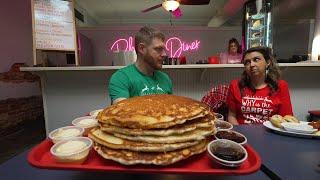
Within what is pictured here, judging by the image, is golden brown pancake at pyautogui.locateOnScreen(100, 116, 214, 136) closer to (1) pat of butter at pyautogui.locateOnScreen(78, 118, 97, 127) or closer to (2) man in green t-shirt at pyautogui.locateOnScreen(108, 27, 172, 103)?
(1) pat of butter at pyautogui.locateOnScreen(78, 118, 97, 127)

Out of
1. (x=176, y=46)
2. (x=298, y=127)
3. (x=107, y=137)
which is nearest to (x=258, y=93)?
(x=298, y=127)

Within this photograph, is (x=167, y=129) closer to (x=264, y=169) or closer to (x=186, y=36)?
(x=264, y=169)

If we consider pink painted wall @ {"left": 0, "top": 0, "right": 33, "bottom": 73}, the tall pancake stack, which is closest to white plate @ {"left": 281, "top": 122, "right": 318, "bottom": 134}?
the tall pancake stack

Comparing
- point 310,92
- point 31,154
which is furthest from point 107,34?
point 31,154

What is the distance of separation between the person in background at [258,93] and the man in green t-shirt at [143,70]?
0.65 metres

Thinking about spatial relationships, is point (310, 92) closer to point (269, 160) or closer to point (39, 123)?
point (269, 160)

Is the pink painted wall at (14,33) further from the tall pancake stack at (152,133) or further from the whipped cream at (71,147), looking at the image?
the tall pancake stack at (152,133)

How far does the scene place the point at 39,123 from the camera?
536 centimetres

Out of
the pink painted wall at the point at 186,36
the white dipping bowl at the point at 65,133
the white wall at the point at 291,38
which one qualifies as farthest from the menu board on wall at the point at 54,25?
the white wall at the point at 291,38

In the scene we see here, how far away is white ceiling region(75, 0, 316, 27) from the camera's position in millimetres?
6434

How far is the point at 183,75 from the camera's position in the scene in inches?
138

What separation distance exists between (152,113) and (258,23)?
383cm

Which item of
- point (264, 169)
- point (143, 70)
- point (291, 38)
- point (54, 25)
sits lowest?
point (264, 169)

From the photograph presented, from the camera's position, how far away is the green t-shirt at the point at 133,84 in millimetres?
1609
